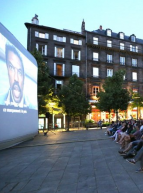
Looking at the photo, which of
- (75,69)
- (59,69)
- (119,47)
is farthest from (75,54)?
(119,47)

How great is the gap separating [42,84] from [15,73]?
1288 cm

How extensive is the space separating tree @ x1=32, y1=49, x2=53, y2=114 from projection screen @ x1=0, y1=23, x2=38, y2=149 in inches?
379

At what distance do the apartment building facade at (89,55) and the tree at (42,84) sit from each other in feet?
16.9

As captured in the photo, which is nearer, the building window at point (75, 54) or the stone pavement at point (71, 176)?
the stone pavement at point (71, 176)

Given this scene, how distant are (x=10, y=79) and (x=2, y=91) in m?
1.11

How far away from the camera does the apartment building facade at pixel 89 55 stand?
2898cm

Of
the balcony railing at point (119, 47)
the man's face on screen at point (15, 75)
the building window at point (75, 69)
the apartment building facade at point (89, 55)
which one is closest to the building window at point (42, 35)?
the apartment building facade at point (89, 55)

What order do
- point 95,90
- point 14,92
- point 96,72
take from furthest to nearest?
point 96,72 < point 95,90 < point 14,92

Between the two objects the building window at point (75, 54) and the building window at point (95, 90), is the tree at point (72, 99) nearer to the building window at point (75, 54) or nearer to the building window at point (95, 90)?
the building window at point (95, 90)

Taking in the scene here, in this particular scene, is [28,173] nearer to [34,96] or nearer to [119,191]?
[119,191]

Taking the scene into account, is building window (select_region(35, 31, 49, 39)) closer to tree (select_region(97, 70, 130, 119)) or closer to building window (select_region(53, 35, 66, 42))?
building window (select_region(53, 35, 66, 42))

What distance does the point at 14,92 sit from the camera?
9.70 m

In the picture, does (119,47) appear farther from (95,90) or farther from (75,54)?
(95,90)

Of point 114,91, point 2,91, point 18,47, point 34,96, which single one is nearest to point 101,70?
point 114,91
